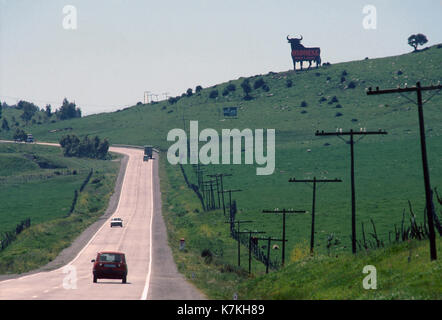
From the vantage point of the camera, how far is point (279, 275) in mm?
40750

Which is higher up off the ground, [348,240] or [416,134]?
[416,134]

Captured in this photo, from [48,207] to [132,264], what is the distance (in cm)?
6794

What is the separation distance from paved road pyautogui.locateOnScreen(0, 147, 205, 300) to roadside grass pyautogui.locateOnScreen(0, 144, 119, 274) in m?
3.26

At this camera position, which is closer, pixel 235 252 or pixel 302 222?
pixel 235 252

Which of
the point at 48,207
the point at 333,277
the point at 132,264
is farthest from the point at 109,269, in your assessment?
the point at 48,207

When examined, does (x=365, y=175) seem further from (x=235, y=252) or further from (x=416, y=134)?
(x=235, y=252)

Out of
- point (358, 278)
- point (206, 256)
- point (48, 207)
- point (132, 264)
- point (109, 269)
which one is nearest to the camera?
point (358, 278)

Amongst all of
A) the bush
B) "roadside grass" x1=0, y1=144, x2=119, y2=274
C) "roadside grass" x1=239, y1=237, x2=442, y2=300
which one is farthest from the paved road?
"roadside grass" x1=239, y1=237, x2=442, y2=300

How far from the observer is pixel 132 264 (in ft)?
185

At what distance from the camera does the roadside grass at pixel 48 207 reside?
67688 mm

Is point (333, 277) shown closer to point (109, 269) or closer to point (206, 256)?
point (109, 269)

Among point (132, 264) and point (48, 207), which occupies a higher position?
point (132, 264)
